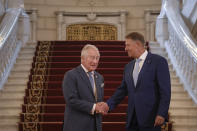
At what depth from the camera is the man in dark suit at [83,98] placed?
3867 millimetres

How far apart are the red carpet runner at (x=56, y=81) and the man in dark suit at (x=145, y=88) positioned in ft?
8.48

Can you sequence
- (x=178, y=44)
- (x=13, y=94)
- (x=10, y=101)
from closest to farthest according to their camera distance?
(x=10, y=101)
(x=13, y=94)
(x=178, y=44)

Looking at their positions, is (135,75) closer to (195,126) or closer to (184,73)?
(195,126)

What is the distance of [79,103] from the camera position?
3.83 m

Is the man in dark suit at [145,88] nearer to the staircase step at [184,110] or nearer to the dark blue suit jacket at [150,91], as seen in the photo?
the dark blue suit jacket at [150,91]

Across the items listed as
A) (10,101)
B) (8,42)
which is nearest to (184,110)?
(10,101)

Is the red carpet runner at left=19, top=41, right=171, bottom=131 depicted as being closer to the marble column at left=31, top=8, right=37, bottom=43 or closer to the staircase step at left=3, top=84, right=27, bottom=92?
the staircase step at left=3, top=84, right=27, bottom=92

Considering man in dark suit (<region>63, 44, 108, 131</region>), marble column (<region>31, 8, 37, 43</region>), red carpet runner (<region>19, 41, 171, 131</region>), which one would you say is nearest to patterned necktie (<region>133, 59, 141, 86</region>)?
man in dark suit (<region>63, 44, 108, 131</region>)

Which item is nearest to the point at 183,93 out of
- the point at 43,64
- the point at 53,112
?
the point at 53,112

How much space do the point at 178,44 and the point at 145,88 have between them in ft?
14.9

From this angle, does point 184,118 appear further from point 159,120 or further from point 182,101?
point 159,120

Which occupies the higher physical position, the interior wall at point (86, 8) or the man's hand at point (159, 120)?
the interior wall at point (86, 8)

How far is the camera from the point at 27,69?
28.0 feet

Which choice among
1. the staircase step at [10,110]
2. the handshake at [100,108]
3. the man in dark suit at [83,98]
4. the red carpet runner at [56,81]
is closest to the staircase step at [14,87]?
the red carpet runner at [56,81]
